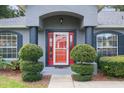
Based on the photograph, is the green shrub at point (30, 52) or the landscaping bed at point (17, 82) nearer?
the landscaping bed at point (17, 82)

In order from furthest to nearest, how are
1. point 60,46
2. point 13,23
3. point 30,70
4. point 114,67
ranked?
1. point 13,23
2. point 60,46
3. point 114,67
4. point 30,70

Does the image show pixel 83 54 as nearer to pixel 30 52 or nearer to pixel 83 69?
pixel 83 69

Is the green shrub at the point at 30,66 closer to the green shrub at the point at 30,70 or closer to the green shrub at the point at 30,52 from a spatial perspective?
the green shrub at the point at 30,70

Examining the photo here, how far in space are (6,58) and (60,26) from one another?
4.07 m

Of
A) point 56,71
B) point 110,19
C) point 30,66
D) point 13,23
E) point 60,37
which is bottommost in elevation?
point 56,71

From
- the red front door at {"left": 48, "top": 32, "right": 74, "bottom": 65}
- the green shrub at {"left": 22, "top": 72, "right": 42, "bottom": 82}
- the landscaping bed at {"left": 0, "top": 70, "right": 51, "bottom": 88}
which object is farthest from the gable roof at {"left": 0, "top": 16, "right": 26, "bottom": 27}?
the green shrub at {"left": 22, "top": 72, "right": 42, "bottom": 82}

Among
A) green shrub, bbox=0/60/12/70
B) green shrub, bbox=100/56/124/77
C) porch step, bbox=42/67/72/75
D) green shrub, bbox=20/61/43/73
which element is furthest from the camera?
green shrub, bbox=0/60/12/70

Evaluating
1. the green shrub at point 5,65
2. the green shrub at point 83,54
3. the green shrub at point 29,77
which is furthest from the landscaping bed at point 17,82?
the green shrub at point 83,54

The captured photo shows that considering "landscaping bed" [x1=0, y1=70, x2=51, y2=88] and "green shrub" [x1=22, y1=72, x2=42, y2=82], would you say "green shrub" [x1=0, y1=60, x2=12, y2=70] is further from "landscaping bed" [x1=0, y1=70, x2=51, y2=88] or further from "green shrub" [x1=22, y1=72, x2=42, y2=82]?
"green shrub" [x1=22, y1=72, x2=42, y2=82]

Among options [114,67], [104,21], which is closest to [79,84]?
[114,67]

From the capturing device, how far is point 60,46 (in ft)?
57.8

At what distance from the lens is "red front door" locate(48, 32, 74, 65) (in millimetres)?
17609

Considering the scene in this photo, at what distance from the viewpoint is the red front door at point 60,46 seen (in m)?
17.6

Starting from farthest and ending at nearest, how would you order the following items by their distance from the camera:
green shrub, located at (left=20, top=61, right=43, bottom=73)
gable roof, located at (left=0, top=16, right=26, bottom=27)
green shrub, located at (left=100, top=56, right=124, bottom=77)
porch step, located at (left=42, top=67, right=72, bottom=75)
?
gable roof, located at (left=0, top=16, right=26, bottom=27) < porch step, located at (left=42, top=67, right=72, bottom=75) < green shrub, located at (left=100, top=56, right=124, bottom=77) < green shrub, located at (left=20, top=61, right=43, bottom=73)
